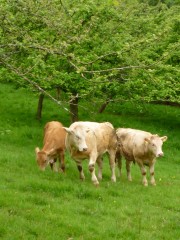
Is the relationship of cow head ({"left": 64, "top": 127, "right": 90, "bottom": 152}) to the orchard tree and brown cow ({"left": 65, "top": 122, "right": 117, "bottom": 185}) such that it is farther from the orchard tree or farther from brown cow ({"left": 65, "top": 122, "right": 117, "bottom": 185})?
the orchard tree

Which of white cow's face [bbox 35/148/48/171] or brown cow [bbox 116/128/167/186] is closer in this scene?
brown cow [bbox 116/128/167/186]

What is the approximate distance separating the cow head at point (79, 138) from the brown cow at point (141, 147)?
220cm

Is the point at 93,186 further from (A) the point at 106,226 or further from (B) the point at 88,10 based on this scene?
(B) the point at 88,10

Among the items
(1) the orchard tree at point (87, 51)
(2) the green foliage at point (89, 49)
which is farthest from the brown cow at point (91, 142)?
(2) the green foliage at point (89, 49)

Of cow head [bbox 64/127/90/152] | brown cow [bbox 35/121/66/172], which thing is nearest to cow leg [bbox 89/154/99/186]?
cow head [bbox 64/127/90/152]

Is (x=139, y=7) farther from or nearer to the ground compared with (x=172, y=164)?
farther from the ground

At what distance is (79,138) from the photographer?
587 inches

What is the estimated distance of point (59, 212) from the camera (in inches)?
452

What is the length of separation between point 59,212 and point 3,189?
2.21m

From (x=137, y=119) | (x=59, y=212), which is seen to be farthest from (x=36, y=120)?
(x=59, y=212)

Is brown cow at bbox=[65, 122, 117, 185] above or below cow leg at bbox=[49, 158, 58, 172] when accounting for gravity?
above

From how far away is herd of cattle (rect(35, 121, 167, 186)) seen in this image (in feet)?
50.3

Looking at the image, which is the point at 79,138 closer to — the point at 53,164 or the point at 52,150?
the point at 52,150

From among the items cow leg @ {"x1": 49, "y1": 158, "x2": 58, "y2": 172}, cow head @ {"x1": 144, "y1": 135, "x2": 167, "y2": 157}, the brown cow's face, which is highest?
cow head @ {"x1": 144, "y1": 135, "x2": 167, "y2": 157}
